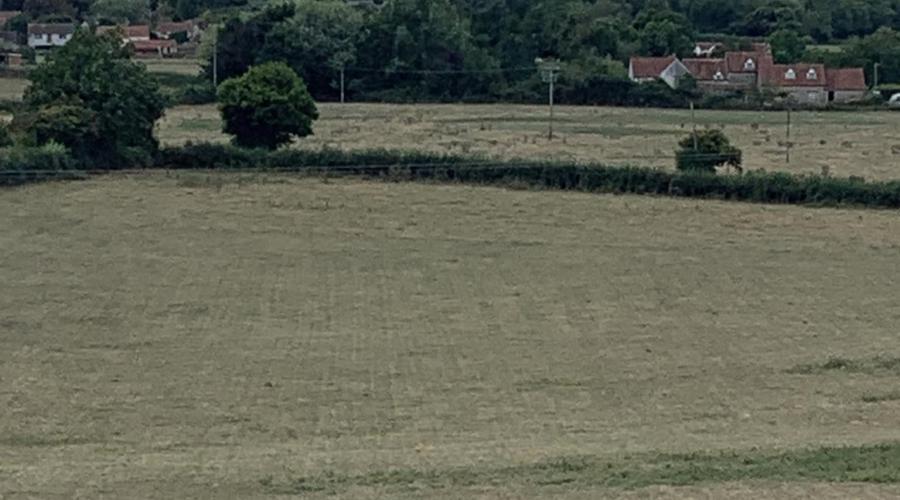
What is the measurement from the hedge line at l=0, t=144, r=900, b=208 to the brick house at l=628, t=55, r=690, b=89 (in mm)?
29943

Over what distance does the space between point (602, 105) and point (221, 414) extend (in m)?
45.1

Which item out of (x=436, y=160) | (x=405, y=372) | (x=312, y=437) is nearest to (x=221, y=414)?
(x=312, y=437)

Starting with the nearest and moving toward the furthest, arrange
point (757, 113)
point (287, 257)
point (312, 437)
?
point (312, 437)
point (287, 257)
point (757, 113)

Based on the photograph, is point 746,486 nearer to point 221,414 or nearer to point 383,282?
point 221,414

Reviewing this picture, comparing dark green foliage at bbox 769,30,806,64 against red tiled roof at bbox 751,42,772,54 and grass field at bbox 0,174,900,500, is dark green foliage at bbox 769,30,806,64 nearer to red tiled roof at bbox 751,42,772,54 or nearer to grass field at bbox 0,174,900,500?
red tiled roof at bbox 751,42,772,54

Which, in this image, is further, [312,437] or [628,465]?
[312,437]

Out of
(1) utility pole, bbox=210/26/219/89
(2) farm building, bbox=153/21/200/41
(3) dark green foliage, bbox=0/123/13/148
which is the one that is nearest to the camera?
(3) dark green foliage, bbox=0/123/13/148

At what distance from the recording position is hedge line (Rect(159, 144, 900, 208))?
35.1 metres

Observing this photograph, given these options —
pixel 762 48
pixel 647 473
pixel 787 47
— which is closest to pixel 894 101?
pixel 787 47

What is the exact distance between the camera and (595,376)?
768 inches

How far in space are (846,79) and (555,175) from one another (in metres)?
32.0

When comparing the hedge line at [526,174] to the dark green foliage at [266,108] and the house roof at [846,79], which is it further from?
the house roof at [846,79]

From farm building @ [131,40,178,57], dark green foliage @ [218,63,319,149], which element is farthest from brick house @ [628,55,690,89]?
dark green foliage @ [218,63,319,149]

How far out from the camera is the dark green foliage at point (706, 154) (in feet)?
125
